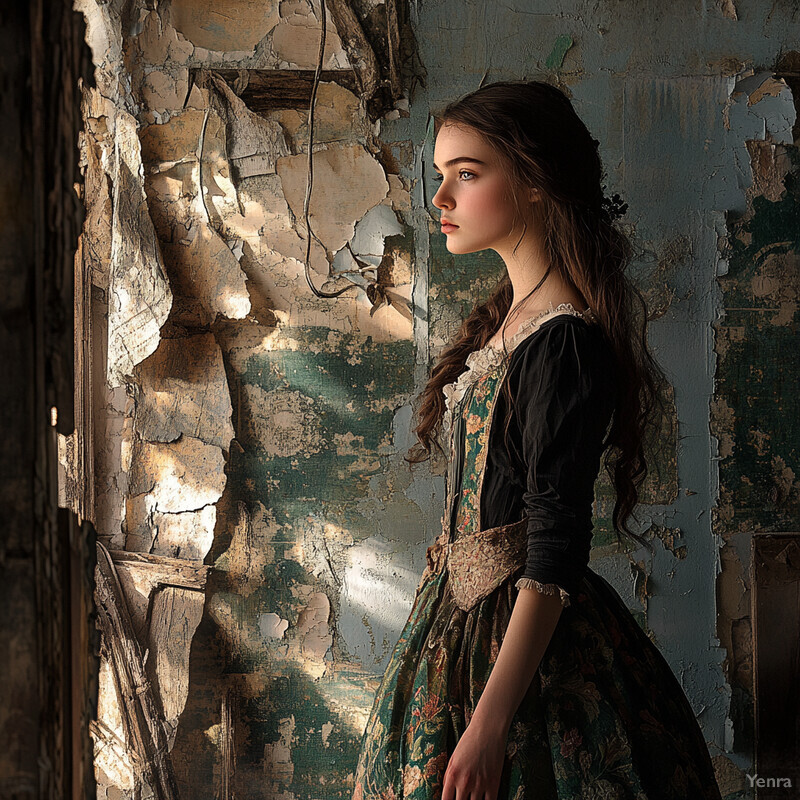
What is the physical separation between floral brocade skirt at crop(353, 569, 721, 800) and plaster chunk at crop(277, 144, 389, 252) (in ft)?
4.05

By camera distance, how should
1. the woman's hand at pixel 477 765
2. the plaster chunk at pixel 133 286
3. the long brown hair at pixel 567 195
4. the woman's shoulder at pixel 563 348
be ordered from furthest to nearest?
the plaster chunk at pixel 133 286 → the long brown hair at pixel 567 195 → the woman's shoulder at pixel 563 348 → the woman's hand at pixel 477 765

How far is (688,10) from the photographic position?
81.8 inches

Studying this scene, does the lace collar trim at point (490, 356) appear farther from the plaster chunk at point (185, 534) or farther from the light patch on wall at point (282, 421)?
Answer: the plaster chunk at point (185, 534)

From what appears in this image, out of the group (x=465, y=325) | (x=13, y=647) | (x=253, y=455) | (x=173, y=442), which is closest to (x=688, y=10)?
(x=465, y=325)

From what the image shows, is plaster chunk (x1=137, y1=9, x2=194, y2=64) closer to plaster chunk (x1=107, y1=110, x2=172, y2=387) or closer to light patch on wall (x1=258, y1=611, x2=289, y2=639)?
plaster chunk (x1=107, y1=110, x2=172, y2=387)

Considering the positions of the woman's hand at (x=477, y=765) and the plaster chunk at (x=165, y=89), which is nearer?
the woman's hand at (x=477, y=765)

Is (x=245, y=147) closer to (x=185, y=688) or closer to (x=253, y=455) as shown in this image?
(x=253, y=455)

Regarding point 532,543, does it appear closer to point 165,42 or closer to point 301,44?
point 301,44

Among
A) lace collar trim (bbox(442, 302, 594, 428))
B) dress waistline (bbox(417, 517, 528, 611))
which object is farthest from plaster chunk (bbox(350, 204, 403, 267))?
dress waistline (bbox(417, 517, 528, 611))

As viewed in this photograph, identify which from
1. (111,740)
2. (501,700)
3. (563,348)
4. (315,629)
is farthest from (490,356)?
(111,740)

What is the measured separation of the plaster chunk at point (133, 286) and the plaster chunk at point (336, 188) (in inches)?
15.8

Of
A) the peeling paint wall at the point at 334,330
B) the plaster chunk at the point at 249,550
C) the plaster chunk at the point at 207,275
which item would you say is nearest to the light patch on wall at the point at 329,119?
the peeling paint wall at the point at 334,330

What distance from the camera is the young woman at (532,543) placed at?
101 centimetres

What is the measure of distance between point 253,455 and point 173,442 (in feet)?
0.75
